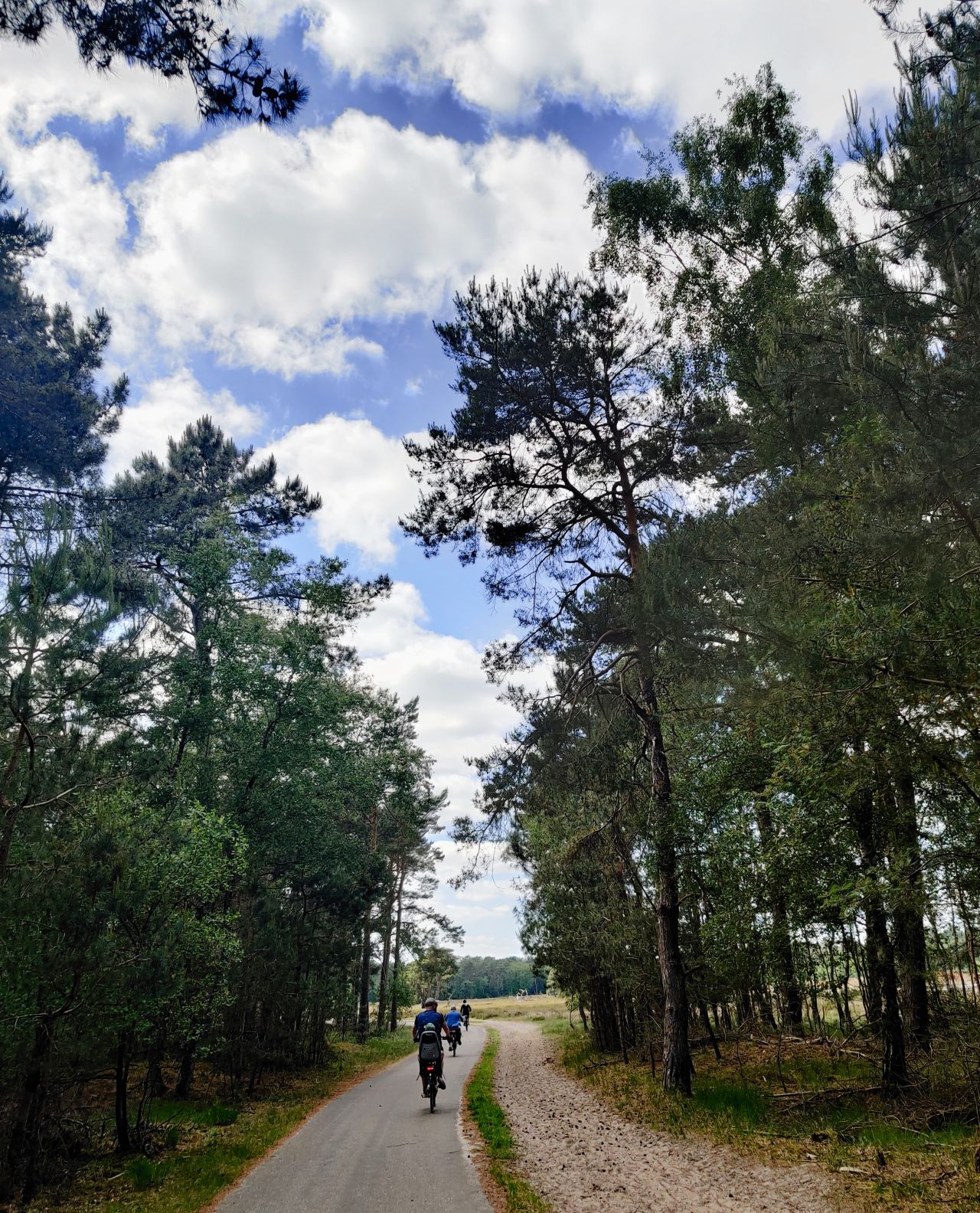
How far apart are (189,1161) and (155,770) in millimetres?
6141

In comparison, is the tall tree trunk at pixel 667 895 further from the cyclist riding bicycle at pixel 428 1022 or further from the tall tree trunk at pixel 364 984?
the tall tree trunk at pixel 364 984

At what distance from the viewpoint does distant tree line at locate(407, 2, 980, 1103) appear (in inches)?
230

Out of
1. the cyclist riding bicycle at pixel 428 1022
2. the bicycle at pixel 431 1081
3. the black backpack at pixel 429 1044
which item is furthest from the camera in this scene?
the cyclist riding bicycle at pixel 428 1022

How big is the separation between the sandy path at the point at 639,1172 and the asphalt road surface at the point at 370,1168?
970mm

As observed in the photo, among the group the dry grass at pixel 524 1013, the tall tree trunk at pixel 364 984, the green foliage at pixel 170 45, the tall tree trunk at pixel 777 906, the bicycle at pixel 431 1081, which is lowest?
the dry grass at pixel 524 1013

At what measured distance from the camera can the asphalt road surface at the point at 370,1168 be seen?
6.71 metres

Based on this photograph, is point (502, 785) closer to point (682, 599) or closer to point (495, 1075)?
point (682, 599)

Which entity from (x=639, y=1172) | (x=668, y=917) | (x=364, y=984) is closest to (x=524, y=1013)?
(x=364, y=984)

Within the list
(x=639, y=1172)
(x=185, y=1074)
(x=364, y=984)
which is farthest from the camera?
(x=364, y=984)

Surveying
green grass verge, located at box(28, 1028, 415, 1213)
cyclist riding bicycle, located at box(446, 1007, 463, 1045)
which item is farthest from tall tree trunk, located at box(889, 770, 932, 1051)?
cyclist riding bicycle, located at box(446, 1007, 463, 1045)

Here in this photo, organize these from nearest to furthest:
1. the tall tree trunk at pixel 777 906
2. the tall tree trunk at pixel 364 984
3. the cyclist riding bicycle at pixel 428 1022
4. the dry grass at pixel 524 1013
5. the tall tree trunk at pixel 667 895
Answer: the tall tree trunk at pixel 777 906 < the tall tree trunk at pixel 667 895 < the cyclist riding bicycle at pixel 428 1022 < the tall tree trunk at pixel 364 984 < the dry grass at pixel 524 1013

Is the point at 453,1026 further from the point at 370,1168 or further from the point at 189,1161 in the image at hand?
the point at 370,1168

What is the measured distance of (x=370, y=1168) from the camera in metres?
8.10

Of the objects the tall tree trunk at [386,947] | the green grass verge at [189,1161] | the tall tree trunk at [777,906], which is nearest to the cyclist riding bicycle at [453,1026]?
the green grass verge at [189,1161]
